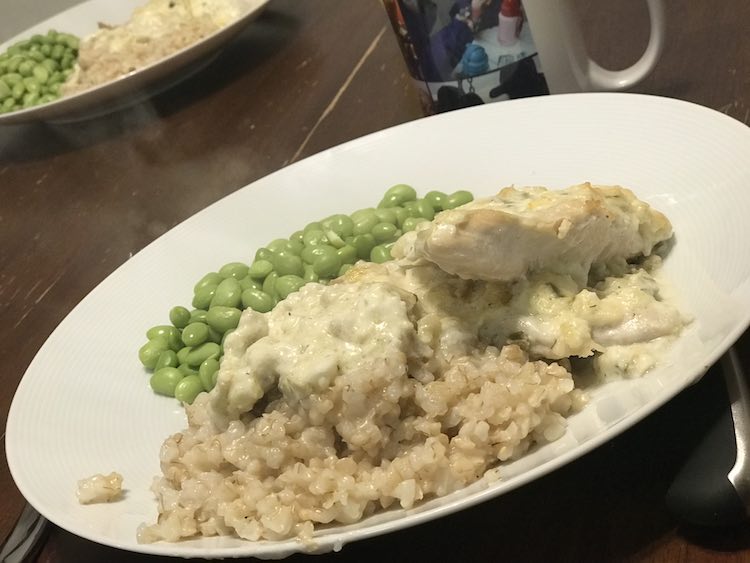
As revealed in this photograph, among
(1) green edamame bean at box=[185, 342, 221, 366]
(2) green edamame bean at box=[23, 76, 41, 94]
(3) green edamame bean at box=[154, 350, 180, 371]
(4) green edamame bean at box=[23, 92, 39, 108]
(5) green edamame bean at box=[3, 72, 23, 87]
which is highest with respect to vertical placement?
(5) green edamame bean at box=[3, 72, 23, 87]

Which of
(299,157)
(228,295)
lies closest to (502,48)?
(299,157)

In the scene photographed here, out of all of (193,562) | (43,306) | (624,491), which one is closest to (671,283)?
(624,491)

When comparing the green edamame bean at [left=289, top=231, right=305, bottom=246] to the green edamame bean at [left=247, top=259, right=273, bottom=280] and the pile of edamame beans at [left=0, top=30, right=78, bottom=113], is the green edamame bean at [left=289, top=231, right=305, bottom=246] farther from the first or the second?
the pile of edamame beans at [left=0, top=30, right=78, bottom=113]

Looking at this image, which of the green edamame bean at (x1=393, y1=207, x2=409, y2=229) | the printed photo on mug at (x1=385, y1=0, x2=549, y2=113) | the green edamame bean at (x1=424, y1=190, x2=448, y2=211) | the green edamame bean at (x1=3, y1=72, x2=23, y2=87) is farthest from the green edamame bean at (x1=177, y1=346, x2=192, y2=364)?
the green edamame bean at (x1=3, y1=72, x2=23, y2=87)

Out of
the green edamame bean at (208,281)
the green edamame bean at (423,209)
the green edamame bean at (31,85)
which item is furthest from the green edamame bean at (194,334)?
the green edamame bean at (31,85)

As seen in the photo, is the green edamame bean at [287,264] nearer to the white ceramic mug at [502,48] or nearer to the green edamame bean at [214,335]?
the green edamame bean at [214,335]

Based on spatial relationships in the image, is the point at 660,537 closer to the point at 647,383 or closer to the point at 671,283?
the point at 647,383
